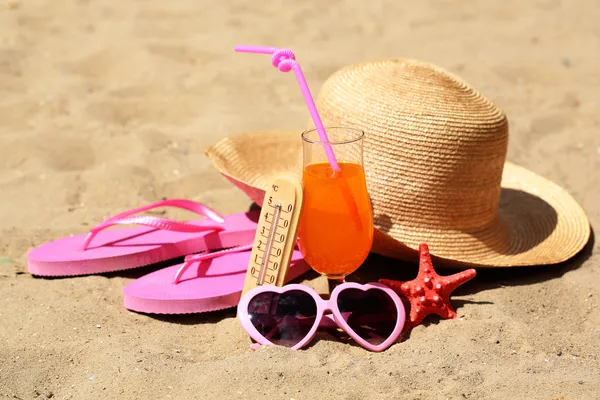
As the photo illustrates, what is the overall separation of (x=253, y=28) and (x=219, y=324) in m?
3.21

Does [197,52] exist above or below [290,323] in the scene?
below

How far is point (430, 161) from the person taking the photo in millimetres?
2248

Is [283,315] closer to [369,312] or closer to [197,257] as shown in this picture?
[369,312]

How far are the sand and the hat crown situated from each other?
0.25 metres

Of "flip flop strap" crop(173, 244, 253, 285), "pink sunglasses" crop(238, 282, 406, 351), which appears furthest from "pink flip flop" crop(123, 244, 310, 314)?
"pink sunglasses" crop(238, 282, 406, 351)

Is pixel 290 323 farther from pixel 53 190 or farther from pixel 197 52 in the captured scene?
pixel 197 52

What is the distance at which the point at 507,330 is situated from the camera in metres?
2.06

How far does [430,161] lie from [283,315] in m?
0.70

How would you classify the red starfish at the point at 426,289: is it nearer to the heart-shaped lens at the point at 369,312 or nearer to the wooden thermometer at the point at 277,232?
the heart-shaped lens at the point at 369,312

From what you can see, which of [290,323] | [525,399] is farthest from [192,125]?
[525,399]

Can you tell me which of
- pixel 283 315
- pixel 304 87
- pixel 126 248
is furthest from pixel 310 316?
pixel 126 248

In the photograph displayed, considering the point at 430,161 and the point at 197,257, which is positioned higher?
the point at 430,161

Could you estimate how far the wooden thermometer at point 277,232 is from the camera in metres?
1.92

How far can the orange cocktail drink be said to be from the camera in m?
1.89
